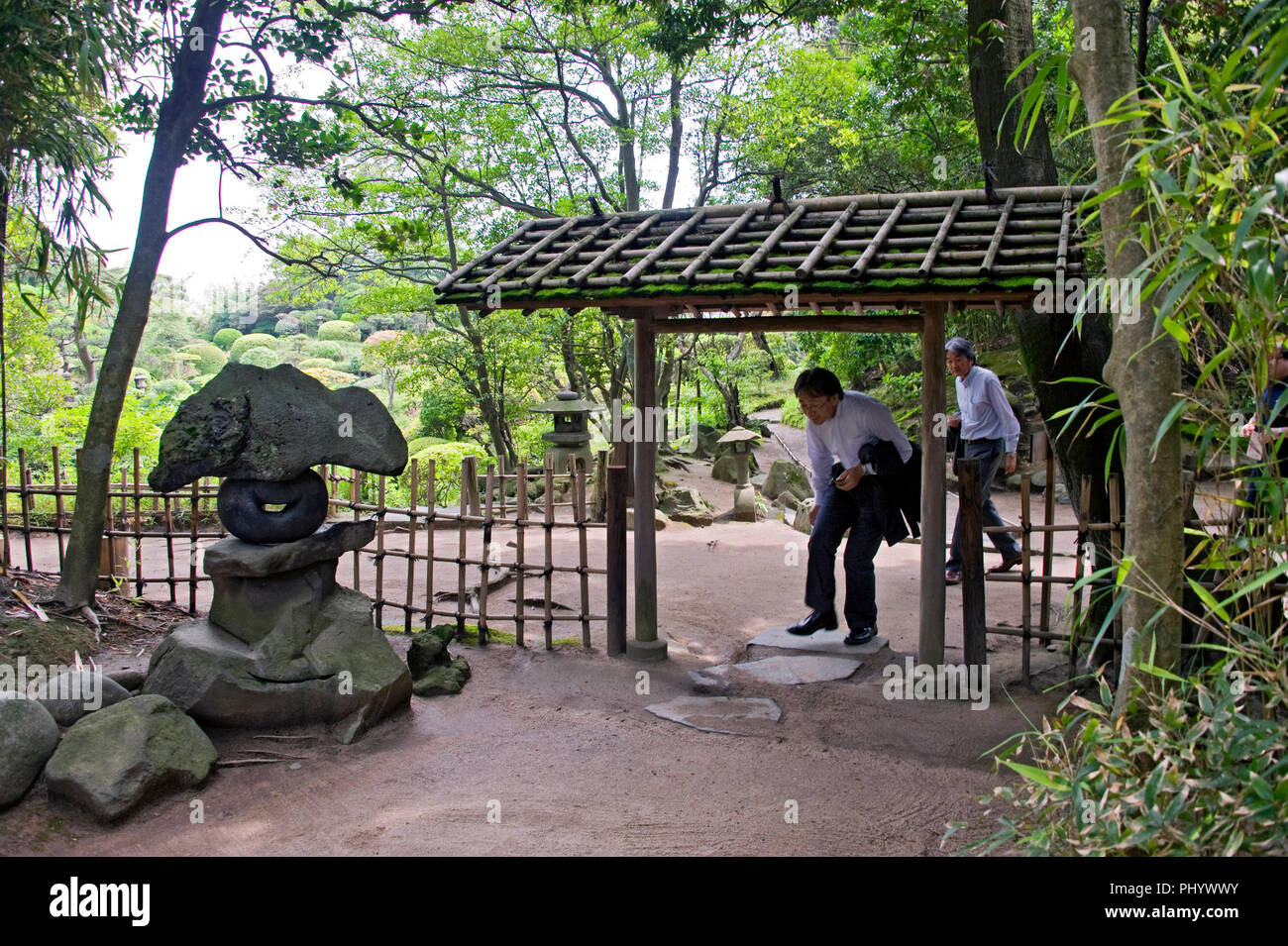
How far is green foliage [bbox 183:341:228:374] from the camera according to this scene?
33.0 meters

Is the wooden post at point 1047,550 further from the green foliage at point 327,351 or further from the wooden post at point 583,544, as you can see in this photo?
the green foliage at point 327,351

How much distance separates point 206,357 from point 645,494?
31797mm

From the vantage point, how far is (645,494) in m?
6.42

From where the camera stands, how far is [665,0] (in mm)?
8344

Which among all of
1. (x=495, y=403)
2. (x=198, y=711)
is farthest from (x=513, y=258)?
(x=495, y=403)

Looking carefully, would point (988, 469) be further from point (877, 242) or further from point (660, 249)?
point (660, 249)

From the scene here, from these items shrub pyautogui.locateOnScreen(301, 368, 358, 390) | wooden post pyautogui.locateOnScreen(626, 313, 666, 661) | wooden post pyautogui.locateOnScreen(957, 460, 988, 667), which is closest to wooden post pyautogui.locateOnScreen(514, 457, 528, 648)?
wooden post pyautogui.locateOnScreen(626, 313, 666, 661)

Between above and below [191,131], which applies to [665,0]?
above

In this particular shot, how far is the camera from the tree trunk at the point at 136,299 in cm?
655

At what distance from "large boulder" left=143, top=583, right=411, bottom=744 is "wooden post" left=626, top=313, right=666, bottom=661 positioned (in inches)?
70.0

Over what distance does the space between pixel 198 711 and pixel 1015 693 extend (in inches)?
185

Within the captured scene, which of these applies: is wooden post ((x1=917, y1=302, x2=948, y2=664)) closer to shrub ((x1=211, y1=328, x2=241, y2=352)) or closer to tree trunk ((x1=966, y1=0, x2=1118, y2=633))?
tree trunk ((x1=966, y1=0, x2=1118, y2=633))

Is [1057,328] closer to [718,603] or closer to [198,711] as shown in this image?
[718,603]

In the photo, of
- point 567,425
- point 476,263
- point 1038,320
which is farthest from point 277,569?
point 567,425
